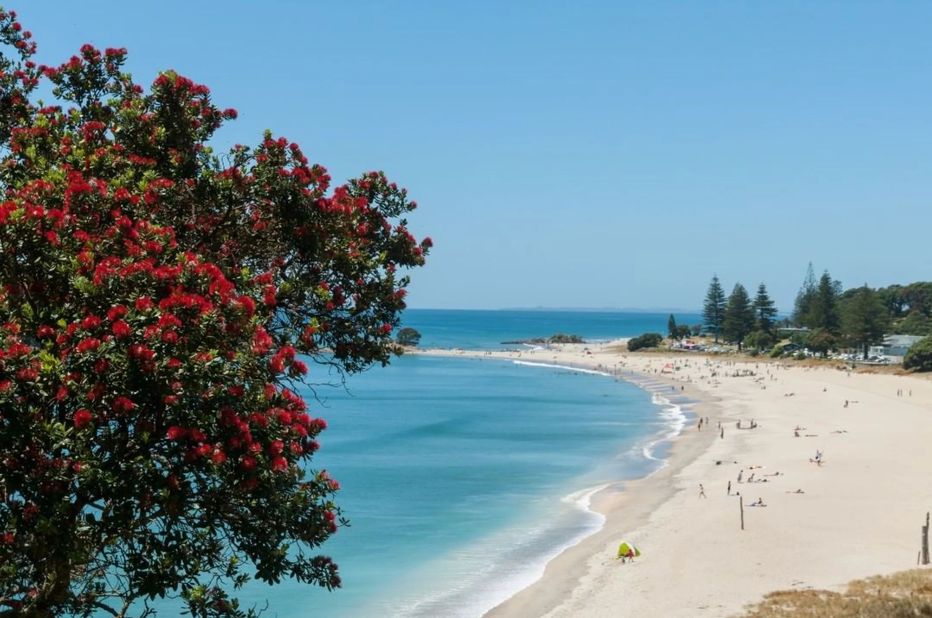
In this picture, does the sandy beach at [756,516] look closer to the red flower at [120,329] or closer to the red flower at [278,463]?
the red flower at [278,463]

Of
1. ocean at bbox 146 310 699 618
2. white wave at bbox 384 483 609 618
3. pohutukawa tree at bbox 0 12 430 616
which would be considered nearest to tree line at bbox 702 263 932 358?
ocean at bbox 146 310 699 618

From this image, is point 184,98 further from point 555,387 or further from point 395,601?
point 555,387

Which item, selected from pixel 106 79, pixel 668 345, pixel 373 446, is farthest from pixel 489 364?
pixel 106 79

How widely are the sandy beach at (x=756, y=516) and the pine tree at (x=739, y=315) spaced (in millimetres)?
60645

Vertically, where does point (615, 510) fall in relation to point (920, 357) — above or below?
below

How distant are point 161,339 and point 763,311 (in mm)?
126838

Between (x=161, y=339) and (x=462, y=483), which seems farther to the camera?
(x=462, y=483)

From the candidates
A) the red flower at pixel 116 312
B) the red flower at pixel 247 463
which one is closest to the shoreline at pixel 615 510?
the red flower at pixel 247 463

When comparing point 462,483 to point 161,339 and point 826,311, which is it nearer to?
point 161,339

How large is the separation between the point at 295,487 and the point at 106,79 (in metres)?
4.77

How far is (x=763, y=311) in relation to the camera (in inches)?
4840

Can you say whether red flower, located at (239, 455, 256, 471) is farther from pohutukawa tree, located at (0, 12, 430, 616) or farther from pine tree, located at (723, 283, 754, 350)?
pine tree, located at (723, 283, 754, 350)

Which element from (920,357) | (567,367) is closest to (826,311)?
(920,357)

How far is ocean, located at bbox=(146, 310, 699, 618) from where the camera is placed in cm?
2245
